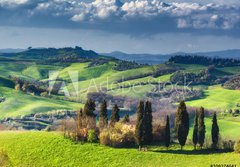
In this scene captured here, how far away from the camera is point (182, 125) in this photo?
9762 cm

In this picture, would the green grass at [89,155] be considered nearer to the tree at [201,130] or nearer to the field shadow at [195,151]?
the field shadow at [195,151]

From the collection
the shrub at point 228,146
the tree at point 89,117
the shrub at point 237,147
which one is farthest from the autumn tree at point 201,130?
the tree at point 89,117

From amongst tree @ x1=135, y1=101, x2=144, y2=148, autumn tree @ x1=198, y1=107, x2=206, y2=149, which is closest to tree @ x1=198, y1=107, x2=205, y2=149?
autumn tree @ x1=198, y1=107, x2=206, y2=149

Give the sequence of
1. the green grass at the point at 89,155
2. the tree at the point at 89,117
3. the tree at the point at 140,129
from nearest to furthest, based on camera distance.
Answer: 1. the green grass at the point at 89,155
2. the tree at the point at 140,129
3. the tree at the point at 89,117

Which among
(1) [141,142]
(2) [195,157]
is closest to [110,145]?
(1) [141,142]

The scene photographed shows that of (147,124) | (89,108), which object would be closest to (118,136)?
(147,124)

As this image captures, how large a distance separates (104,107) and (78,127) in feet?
32.4

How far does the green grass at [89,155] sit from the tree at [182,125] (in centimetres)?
251

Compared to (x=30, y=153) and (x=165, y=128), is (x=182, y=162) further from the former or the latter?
(x=30, y=153)

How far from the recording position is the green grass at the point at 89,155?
87.6 metres

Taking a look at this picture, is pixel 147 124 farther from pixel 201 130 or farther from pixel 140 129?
pixel 201 130

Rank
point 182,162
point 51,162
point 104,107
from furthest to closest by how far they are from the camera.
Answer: point 104,107, point 51,162, point 182,162

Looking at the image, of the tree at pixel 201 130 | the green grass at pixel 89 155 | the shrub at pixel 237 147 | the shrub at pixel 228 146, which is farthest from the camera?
the tree at pixel 201 130

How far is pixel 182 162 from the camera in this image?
86875 mm
